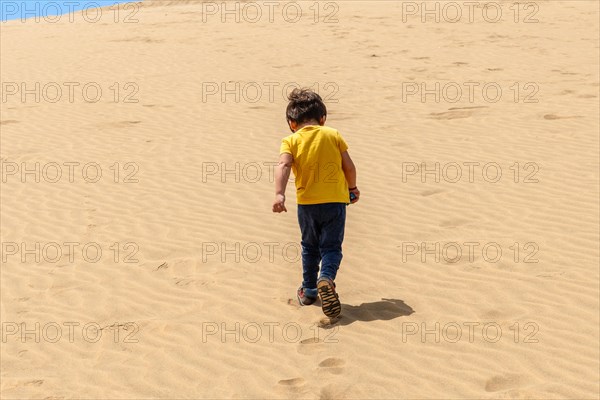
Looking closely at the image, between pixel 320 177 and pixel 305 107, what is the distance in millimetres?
460

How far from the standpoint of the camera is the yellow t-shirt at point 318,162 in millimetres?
5125

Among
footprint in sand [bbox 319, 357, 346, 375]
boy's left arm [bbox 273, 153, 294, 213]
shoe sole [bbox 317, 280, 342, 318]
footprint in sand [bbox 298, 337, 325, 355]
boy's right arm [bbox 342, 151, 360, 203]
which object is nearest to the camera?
footprint in sand [bbox 319, 357, 346, 375]

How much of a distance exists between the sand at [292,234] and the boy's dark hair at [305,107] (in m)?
1.30

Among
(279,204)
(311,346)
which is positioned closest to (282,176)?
(279,204)

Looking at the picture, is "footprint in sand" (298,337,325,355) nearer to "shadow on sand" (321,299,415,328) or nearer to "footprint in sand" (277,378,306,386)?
"shadow on sand" (321,299,415,328)

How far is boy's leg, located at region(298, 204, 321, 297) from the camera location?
5.26 m

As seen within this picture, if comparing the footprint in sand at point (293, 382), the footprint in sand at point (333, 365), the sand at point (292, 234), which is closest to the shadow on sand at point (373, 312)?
the sand at point (292, 234)

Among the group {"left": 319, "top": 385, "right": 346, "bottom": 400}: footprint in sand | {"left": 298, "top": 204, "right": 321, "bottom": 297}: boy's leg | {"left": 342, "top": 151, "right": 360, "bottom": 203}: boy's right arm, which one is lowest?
{"left": 319, "top": 385, "right": 346, "bottom": 400}: footprint in sand

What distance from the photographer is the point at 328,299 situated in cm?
509

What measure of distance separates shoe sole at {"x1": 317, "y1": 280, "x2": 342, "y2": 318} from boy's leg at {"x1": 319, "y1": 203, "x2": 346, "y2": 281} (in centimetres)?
Result: 10

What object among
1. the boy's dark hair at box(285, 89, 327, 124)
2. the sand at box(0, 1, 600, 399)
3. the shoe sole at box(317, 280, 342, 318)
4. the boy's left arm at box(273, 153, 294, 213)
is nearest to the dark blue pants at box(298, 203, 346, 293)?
the shoe sole at box(317, 280, 342, 318)

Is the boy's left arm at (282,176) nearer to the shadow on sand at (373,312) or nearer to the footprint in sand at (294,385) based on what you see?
the shadow on sand at (373,312)

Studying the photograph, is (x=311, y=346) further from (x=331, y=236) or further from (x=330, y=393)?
(x=331, y=236)

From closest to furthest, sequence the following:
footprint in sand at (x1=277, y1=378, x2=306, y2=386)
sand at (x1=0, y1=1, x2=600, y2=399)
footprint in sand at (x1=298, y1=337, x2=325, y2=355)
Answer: footprint in sand at (x1=277, y1=378, x2=306, y2=386)
sand at (x1=0, y1=1, x2=600, y2=399)
footprint in sand at (x1=298, y1=337, x2=325, y2=355)
